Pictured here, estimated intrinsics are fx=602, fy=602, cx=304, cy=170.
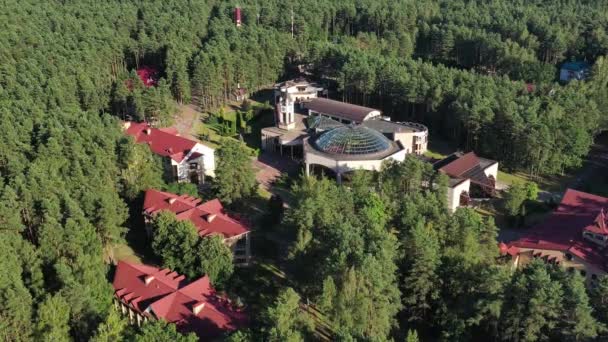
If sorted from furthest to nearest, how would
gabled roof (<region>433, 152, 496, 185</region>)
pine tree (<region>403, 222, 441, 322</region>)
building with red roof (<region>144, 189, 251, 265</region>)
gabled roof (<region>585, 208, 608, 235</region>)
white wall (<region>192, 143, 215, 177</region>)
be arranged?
white wall (<region>192, 143, 215, 177</region>) → gabled roof (<region>433, 152, 496, 185</region>) → gabled roof (<region>585, 208, 608, 235</region>) → building with red roof (<region>144, 189, 251, 265</region>) → pine tree (<region>403, 222, 441, 322</region>)

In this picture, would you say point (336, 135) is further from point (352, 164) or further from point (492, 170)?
point (492, 170)

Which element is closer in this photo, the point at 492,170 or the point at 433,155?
the point at 492,170

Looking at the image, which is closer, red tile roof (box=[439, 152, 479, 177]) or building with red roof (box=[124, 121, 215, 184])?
building with red roof (box=[124, 121, 215, 184])

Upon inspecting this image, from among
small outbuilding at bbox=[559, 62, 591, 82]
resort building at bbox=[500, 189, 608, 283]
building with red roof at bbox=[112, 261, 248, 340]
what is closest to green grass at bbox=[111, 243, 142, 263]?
building with red roof at bbox=[112, 261, 248, 340]

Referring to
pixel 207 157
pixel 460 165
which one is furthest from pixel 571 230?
pixel 207 157

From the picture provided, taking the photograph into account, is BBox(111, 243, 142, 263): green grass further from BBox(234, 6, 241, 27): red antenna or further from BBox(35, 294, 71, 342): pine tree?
BBox(234, 6, 241, 27): red antenna

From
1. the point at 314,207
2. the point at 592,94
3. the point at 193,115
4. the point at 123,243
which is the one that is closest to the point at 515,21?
the point at 592,94
